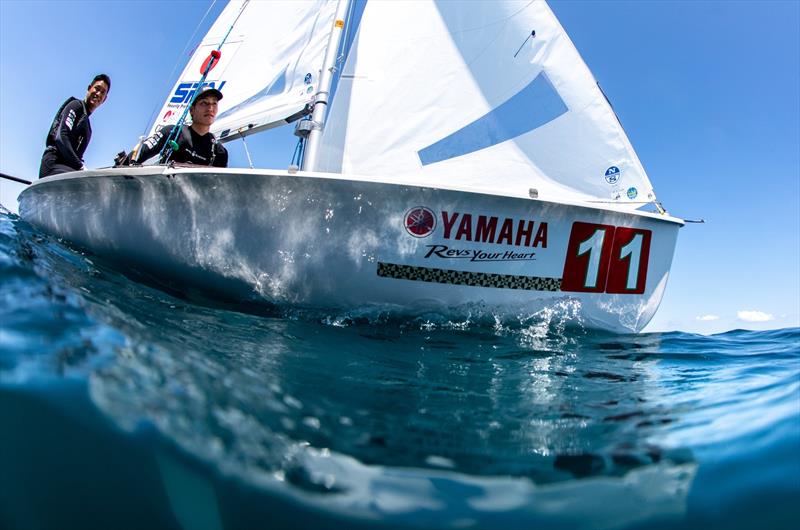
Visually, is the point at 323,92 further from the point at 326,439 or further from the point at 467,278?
the point at 326,439

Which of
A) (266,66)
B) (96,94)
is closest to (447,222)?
(266,66)

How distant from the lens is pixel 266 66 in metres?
4.55

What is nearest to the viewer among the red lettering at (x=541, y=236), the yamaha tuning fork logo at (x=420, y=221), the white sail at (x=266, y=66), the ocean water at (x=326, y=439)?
the ocean water at (x=326, y=439)

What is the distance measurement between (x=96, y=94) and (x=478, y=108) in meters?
3.77

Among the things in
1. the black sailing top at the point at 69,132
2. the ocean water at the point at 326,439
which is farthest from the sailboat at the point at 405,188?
the ocean water at the point at 326,439

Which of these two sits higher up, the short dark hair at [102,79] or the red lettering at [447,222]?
the short dark hair at [102,79]

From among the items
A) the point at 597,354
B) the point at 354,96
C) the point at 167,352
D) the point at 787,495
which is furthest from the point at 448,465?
the point at 354,96

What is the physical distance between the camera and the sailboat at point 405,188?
285cm

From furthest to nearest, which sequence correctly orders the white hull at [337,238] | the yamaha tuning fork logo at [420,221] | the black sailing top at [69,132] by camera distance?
1. the black sailing top at [69,132]
2. the yamaha tuning fork logo at [420,221]
3. the white hull at [337,238]

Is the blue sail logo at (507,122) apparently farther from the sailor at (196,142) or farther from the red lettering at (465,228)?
Answer: the sailor at (196,142)

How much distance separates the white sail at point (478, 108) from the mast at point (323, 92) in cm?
10

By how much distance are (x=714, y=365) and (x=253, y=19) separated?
5234 millimetres

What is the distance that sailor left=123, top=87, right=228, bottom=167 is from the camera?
374 centimetres

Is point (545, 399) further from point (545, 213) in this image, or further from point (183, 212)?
point (183, 212)
